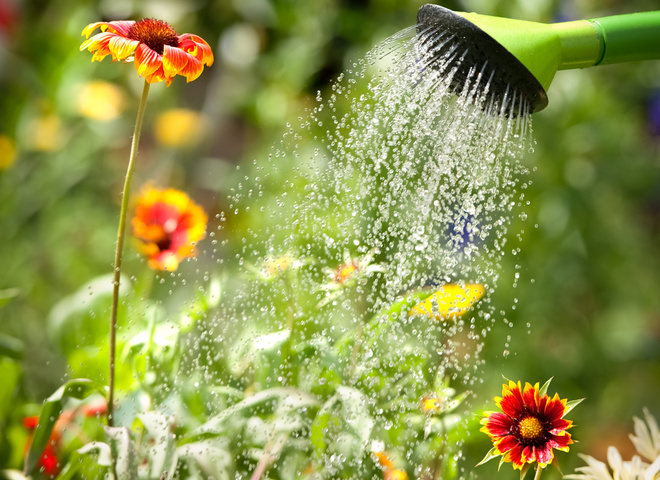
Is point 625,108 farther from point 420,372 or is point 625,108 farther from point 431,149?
point 420,372

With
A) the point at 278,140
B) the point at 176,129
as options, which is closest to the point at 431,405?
the point at 278,140

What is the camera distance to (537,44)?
1.34ft

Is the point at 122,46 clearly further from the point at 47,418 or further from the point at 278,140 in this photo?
the point at 278,140

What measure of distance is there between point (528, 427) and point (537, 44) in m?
0.24

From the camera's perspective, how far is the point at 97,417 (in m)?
0.54

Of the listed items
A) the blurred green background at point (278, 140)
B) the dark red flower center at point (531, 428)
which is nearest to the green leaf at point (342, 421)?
the dark red flower center at point (531, 428)

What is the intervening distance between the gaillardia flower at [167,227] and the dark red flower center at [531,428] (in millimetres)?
313

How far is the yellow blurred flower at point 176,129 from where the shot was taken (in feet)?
4.61

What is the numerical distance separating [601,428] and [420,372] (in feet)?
1.11

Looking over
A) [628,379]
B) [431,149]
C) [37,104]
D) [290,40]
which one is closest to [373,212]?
[431,149]

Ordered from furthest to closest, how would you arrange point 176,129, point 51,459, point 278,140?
point 176,129 → point 278,140 → point 51,459

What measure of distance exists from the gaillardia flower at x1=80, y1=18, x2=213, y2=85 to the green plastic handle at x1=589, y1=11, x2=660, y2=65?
26 centimetres

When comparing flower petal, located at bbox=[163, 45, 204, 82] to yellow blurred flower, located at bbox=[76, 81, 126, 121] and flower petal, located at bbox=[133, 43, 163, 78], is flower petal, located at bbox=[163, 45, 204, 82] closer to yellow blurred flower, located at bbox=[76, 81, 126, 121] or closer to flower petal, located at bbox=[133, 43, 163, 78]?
flower petal, located at bbox=[133, 43, 163, 78]

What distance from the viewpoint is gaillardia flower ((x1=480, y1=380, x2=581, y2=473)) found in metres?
0.41
